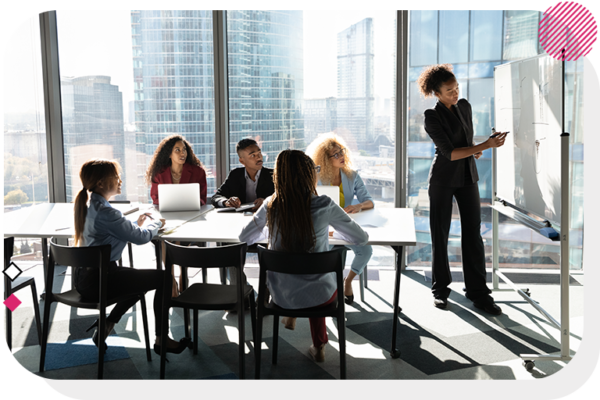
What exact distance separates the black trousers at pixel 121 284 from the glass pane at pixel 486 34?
310cm

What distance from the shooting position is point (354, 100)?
461cm

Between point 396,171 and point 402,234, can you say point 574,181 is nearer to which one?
point 396,171

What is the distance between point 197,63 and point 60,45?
129 cm

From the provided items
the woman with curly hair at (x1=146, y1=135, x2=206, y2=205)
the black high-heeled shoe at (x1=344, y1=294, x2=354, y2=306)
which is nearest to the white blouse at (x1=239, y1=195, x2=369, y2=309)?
the black high-heeled shoe at (x1=344, y1=294, x2=354, y2=306)

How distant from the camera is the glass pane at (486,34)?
13.9 ft

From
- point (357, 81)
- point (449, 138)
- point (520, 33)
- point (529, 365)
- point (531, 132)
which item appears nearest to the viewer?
point (529, 365)

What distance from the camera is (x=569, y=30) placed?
255cm

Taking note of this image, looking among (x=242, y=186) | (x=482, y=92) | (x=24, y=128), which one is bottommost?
(x=242, y=186)

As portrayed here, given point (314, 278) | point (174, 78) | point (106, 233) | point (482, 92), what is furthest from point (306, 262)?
point (174, 78)

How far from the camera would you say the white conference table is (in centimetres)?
293

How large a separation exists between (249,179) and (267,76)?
1106mm

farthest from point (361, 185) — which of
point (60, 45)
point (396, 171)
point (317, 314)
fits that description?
point (60, 45)

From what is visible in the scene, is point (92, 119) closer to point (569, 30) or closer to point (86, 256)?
point (86, 256)

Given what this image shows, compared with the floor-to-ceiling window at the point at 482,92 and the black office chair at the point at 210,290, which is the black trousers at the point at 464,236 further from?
the black office chair at the point at 210,290
